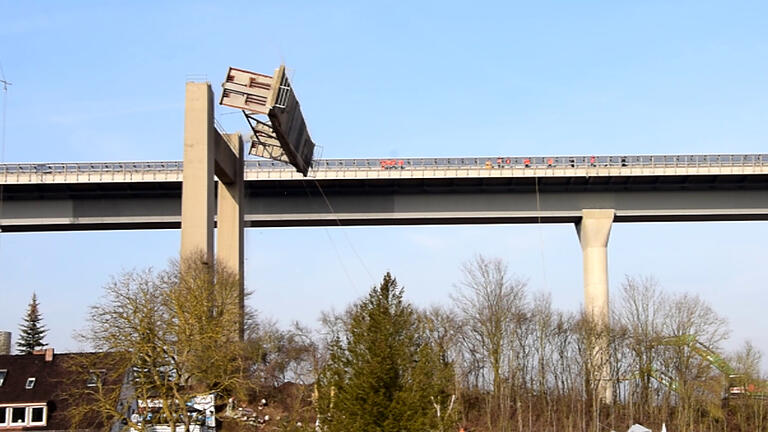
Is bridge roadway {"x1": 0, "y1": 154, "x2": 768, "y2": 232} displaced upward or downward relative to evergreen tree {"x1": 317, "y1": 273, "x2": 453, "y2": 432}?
upward

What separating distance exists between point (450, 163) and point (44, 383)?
87.9ft

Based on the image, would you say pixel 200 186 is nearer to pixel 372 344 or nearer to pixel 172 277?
pixel 172 277

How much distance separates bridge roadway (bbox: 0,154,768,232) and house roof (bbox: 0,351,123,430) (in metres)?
8.63

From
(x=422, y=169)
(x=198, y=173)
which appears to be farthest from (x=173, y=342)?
(x=422, y=169)

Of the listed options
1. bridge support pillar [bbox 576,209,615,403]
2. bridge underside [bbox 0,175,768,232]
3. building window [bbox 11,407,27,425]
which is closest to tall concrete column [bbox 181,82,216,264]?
bridge underside [bbox 0,175,768,232]

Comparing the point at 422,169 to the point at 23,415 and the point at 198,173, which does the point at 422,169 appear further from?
the point at 23,415

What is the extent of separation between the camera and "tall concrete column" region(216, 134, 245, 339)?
6103cm

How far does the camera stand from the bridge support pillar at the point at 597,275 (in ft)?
229

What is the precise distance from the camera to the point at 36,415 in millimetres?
60344

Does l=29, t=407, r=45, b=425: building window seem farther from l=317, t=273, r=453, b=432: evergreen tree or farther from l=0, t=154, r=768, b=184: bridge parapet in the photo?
l=317, t=273, r=453, b=432: evergreen tree

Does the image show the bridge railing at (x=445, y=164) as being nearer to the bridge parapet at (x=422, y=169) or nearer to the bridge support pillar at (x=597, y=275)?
the bridge parapet at (x=422, y=169)

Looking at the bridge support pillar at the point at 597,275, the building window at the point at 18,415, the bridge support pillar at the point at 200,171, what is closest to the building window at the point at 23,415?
the building window at the point at 18,415

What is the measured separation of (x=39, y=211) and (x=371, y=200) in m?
20.4

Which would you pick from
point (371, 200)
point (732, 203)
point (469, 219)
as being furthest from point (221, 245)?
point (732, 203)
